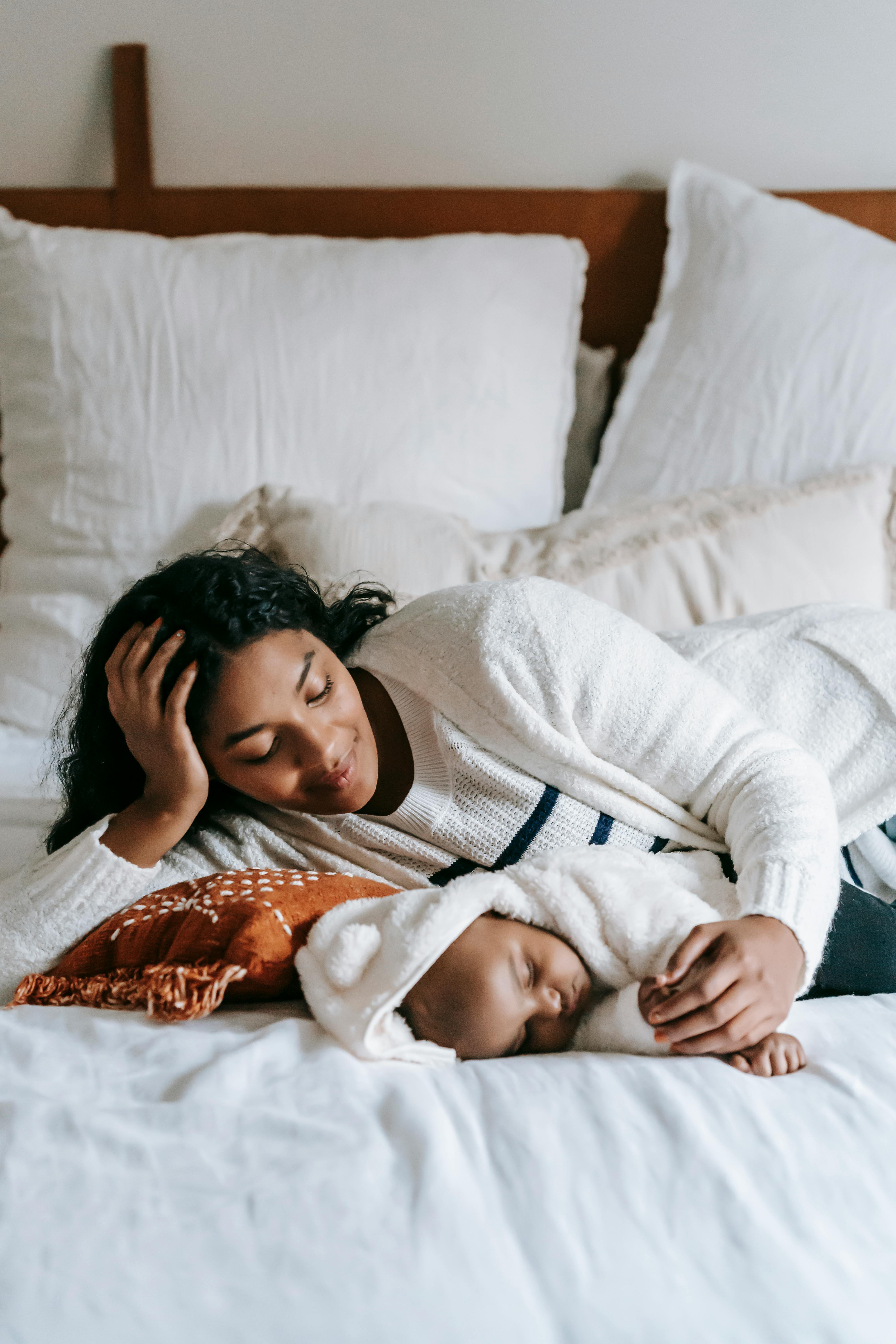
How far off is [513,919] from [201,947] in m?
0.26

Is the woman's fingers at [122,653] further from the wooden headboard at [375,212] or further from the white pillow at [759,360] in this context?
the wooden headboard at [375,212]

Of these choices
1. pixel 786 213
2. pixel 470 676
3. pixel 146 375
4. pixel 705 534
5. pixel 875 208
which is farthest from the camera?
pixel 875 208

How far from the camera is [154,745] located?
40.5 inches

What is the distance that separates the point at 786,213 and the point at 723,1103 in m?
1.51

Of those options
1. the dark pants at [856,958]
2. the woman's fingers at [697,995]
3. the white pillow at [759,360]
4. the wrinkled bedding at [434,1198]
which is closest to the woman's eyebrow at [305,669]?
the wrinkled bedding at [434,1198]

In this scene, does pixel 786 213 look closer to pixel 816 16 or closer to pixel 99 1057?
pixel 816 16

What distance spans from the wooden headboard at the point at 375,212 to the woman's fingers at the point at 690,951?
140cm

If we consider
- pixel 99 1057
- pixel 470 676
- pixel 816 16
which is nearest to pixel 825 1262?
pixel 99 1057

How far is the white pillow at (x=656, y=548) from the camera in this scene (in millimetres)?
1451

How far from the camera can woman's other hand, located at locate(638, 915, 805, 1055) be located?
805mm

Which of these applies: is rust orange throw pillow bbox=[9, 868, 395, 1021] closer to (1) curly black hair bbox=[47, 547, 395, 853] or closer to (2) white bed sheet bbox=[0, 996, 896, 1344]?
(2) white bed sheet bbox=[0, 996, 896, 1344]

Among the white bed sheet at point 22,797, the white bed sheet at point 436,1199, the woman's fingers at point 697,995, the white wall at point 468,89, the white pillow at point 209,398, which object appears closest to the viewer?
the white bed sheet at point 436,1199

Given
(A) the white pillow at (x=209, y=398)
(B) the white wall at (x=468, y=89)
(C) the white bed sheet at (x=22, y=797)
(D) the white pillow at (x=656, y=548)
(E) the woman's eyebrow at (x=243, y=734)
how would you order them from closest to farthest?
(E) the woman's eyebrow at (x=243, y=734) < (C) the white bed sheet at (x=22, y=797) < (D) the white pillow at (x=656, y=548) < (A) the white pillow at (x=209, y=398) < (B) the white wall at (x=468, y=89)

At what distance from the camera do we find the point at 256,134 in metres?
1.99
